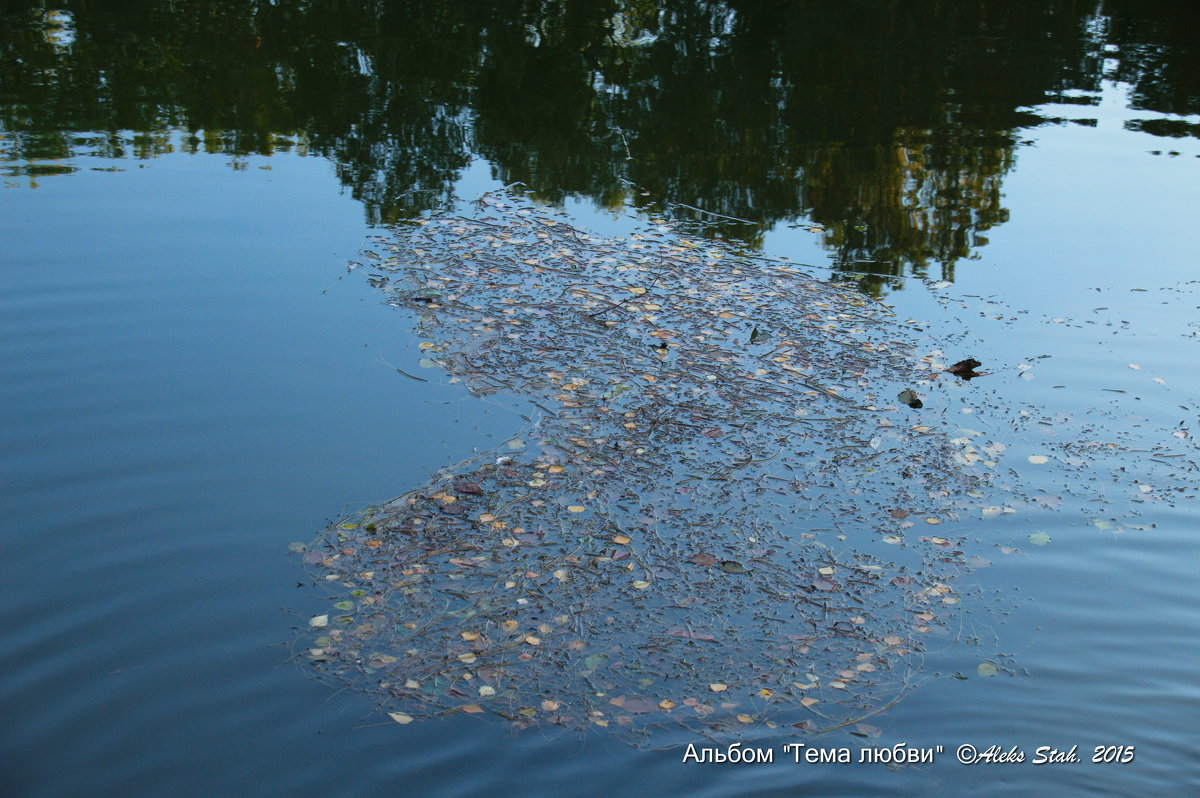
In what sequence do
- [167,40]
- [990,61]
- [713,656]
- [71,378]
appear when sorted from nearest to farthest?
1. [713,656]
2. [71,378]
3. [167,40]
4. [990,61]

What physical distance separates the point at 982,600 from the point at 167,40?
516 inches

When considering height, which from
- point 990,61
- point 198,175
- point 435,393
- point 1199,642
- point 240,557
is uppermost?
point 990,61

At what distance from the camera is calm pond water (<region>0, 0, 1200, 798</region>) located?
3.81m

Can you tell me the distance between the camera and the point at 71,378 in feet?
19.6

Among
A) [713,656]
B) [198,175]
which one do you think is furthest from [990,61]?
[713,656]

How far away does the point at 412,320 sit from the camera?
6977 mm

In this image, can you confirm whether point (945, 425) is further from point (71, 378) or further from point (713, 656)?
point (71, 378)

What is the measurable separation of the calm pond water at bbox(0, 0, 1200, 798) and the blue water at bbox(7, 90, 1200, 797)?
0.07ft

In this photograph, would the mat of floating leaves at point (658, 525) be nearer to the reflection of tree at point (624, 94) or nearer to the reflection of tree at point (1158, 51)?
the reflection of tree at point (624, 94)

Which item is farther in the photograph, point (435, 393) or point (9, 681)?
point (435, 393)

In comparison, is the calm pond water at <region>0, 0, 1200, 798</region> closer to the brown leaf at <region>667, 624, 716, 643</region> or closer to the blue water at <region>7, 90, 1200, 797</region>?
the blue water at <region>7, 90, 1200, 797</region>

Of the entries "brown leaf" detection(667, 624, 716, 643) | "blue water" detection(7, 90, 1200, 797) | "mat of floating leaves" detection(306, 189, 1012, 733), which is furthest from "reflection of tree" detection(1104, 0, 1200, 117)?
"brown leaf" detection(667, 624, 716, 643)

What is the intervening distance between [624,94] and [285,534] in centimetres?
908

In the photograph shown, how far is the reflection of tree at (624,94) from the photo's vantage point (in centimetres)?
964
